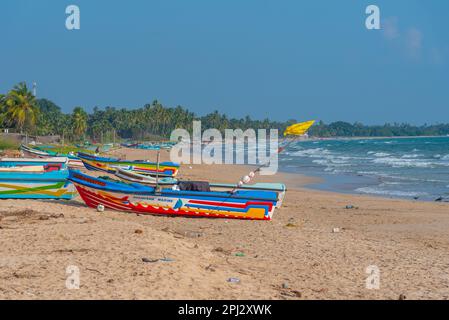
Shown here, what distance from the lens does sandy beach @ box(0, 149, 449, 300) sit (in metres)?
7.29

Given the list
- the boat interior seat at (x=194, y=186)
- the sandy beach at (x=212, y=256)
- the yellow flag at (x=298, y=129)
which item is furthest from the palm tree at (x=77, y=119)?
the yellow flag at (x=298, y=129)

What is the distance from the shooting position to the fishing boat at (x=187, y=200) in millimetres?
14602

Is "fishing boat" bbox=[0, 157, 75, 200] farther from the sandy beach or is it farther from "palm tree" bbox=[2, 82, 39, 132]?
"palm tree" bbox=[2, 82, 39, 132]

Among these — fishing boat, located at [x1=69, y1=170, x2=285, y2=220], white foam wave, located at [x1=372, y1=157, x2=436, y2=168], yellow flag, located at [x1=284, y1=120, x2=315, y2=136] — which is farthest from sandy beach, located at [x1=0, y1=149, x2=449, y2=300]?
white foam wave, located at [x1=372, y1=157, x2=436, y2=168]

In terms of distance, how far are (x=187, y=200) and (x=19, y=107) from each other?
171 ft

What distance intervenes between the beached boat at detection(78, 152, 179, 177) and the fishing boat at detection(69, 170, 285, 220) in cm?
1099

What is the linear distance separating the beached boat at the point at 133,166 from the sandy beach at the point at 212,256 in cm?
1204

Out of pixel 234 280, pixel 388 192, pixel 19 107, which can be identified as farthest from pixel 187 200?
pixel 19 107

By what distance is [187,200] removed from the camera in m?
14.8

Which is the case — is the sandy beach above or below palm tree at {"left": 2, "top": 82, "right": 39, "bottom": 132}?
below

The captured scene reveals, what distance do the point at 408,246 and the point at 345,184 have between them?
1819 centimetres

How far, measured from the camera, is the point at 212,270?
27.2 feet

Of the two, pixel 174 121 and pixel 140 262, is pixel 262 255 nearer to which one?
pixel 140 262

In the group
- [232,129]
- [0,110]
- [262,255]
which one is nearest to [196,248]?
[262,255]
